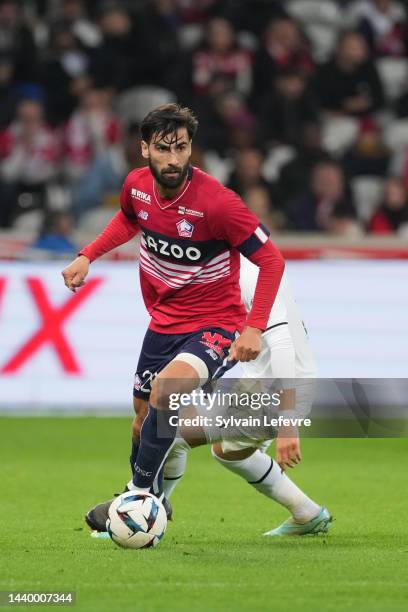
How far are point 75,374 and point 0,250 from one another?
5.43ft

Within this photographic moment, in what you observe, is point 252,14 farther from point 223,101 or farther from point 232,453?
point 232,453

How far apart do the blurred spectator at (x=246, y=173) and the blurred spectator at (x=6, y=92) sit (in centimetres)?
279

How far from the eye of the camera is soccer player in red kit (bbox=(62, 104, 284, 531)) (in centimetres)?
646

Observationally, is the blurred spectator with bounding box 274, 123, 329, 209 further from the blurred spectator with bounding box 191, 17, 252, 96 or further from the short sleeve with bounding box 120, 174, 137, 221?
the short sleeve with bounding box 120, 174, 137, 221

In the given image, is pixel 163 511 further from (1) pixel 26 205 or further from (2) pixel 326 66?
(2) pixel 326 66

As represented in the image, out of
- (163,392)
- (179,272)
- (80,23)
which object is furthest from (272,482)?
(80,23)

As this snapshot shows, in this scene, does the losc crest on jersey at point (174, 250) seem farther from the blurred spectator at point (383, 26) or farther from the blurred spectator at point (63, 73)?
the blurred spectator at point (383, 26)

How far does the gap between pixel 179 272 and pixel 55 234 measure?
6421 millimetres

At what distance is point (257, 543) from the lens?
6762 mm

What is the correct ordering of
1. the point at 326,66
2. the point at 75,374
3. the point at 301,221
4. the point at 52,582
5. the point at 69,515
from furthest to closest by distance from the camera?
the point at 326,66 < the point at 301,221 < the point at 75,374 < the point at 69,515 < the point at 52,582

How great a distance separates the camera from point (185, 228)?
6719 millimetres

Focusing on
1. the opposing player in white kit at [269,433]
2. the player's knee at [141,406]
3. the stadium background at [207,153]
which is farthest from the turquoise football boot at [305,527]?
the stadium background at [207,153]

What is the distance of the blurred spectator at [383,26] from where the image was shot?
17172 millimetres

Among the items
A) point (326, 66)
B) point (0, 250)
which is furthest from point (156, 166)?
point (326, 66)
